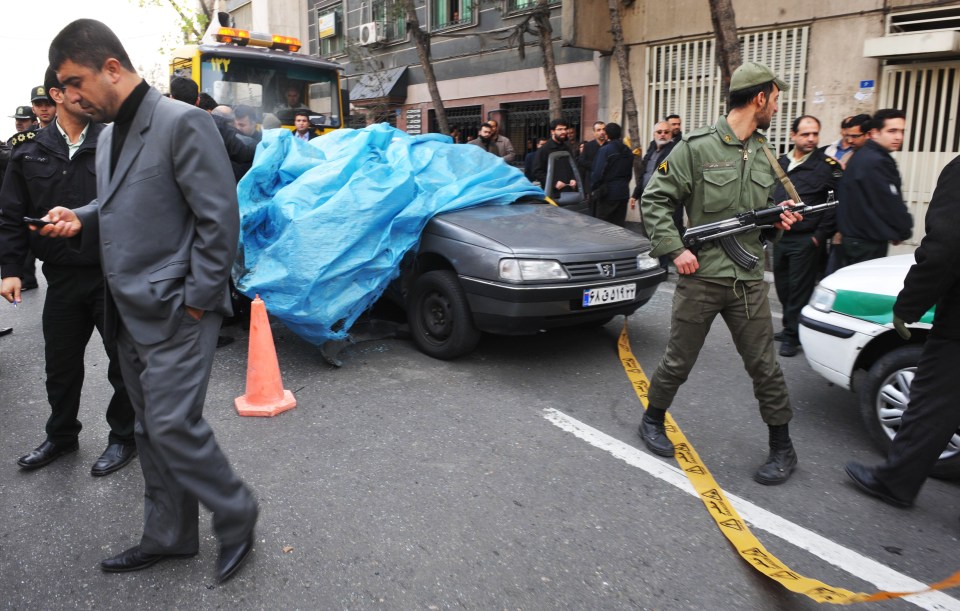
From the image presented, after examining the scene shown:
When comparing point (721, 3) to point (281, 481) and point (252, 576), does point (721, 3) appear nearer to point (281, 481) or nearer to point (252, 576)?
point (281, 481)

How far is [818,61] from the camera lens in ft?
33.3

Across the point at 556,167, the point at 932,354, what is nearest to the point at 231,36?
the point at 556,167

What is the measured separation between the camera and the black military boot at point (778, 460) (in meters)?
3.30

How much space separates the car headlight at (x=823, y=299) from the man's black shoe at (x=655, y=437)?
1145mm

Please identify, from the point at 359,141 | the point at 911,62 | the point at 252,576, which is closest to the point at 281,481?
the point at 252,576

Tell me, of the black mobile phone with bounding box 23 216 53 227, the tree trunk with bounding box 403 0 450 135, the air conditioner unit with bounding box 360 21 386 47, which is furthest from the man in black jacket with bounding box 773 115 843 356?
the air conditioner unit with bounding box 360 21 386 47

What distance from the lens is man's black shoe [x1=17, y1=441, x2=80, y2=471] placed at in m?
3.47

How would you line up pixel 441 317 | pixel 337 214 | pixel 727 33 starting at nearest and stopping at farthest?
pixel 337 214
pixel 441 317
pixel 727 33

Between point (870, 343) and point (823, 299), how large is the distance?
1.28ft

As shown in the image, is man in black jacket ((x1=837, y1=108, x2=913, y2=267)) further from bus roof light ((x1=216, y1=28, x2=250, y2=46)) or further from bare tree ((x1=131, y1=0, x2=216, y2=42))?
bare tree ((x1=131, y1=0, x2=216, y2=42))

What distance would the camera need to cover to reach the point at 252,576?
2.58m

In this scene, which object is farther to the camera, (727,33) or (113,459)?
(727,33)

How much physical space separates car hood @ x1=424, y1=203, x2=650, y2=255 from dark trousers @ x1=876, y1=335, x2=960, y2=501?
2.19 meters

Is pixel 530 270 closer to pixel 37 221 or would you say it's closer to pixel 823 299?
pixel 823 299
